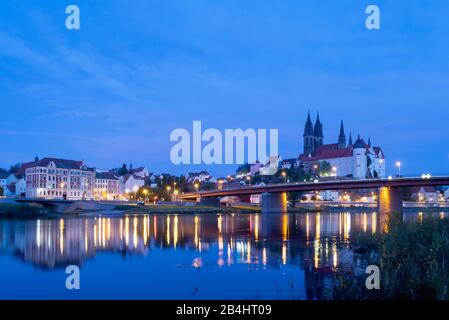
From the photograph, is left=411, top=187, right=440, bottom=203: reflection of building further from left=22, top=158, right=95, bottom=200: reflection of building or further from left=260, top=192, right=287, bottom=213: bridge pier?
left=22, top=158, right=95, bottom=200: reflection of building

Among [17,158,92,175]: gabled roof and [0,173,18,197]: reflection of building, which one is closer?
[17,158,92,175]: gabled roof

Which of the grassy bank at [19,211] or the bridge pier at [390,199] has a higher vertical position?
the bridge pier at [390,199]

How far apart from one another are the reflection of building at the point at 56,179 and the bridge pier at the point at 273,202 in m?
50.9

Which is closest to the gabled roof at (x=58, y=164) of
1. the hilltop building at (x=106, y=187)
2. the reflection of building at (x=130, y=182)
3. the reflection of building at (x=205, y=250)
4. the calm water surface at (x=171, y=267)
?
the hilltop building at (x=106, y=187)

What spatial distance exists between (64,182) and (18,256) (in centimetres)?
10454

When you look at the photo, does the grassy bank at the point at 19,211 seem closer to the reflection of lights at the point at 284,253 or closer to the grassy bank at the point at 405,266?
the reflection of lights at the point at 284,253

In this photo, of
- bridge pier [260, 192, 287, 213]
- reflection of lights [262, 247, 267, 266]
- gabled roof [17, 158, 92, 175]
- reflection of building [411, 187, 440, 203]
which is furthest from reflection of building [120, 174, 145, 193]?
reflection of lights [262, 247, 267, 266]

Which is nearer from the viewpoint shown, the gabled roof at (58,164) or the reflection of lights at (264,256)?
the reflection of lights at (264,256)

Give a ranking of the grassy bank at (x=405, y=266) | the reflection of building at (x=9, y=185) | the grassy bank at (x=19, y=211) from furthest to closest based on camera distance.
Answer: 1. the reflection of building at (x=9, y=185)
2. the grassy bank at (x=19, y=211)
3. the grassy bank at (x=405, y=266)

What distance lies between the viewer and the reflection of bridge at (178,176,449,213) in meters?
75.1

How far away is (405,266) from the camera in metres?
18.6

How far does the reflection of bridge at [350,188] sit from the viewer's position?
75062mm

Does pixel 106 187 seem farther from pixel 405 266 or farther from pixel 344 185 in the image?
pixel 405 266
